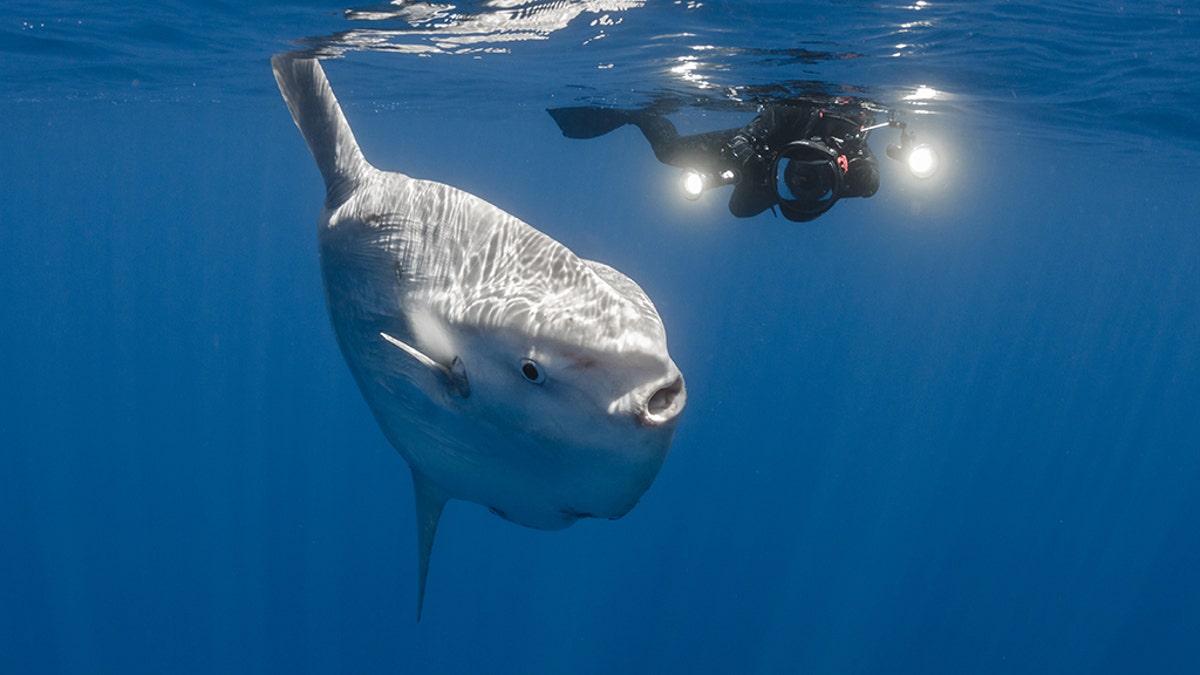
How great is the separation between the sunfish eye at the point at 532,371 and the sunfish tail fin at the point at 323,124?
73.6 inches

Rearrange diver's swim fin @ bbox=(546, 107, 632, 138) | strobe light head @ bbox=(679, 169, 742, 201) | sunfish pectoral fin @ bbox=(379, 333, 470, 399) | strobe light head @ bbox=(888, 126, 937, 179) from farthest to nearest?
1. diver's swim fin @ bbox=(546, 107, 632, 138)
2. strobe light head @ bbox=(679, 169, 742, 201)
3. strobe light head @ bbox=(888, 126, 937, 179)
4. sunfish pectoral fin @ bbox=(379, 333, 470, 399)

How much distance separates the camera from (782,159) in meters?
8.19

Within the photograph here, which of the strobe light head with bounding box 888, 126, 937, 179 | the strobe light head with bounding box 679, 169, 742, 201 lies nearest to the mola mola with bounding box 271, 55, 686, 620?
the strobe light head with bounding box 679, 169, 742, 201

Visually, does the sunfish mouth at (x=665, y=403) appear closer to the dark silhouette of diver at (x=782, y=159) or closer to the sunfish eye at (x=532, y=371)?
the sunfish eye at (x=532, y=371)

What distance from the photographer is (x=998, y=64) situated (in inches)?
428

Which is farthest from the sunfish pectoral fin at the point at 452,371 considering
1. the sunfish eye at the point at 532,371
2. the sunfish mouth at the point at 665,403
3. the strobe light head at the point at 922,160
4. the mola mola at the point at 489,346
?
the strobe light head at the point at 922,160

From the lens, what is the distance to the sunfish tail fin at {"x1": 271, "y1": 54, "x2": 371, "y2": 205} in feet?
12.1

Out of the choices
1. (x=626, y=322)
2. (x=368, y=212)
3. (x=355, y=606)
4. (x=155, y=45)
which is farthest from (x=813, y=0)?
(x=355, y=606)

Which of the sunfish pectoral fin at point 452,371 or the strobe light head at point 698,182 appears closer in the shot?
the sunfish pectoral fin at point 452,371

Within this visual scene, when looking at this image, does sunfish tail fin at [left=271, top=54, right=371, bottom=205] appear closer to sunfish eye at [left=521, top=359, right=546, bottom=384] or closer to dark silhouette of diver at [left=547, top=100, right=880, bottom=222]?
sunfish eye at [left=521, top=359, right=546, bottom=384]

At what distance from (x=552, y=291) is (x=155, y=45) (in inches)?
511

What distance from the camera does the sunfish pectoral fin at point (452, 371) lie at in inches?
94.6

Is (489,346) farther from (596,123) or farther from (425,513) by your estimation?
(596,123)

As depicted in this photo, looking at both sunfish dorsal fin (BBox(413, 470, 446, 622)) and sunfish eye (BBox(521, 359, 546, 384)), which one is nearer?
sunfish eye (BBox(521, 359, 546, 384))
